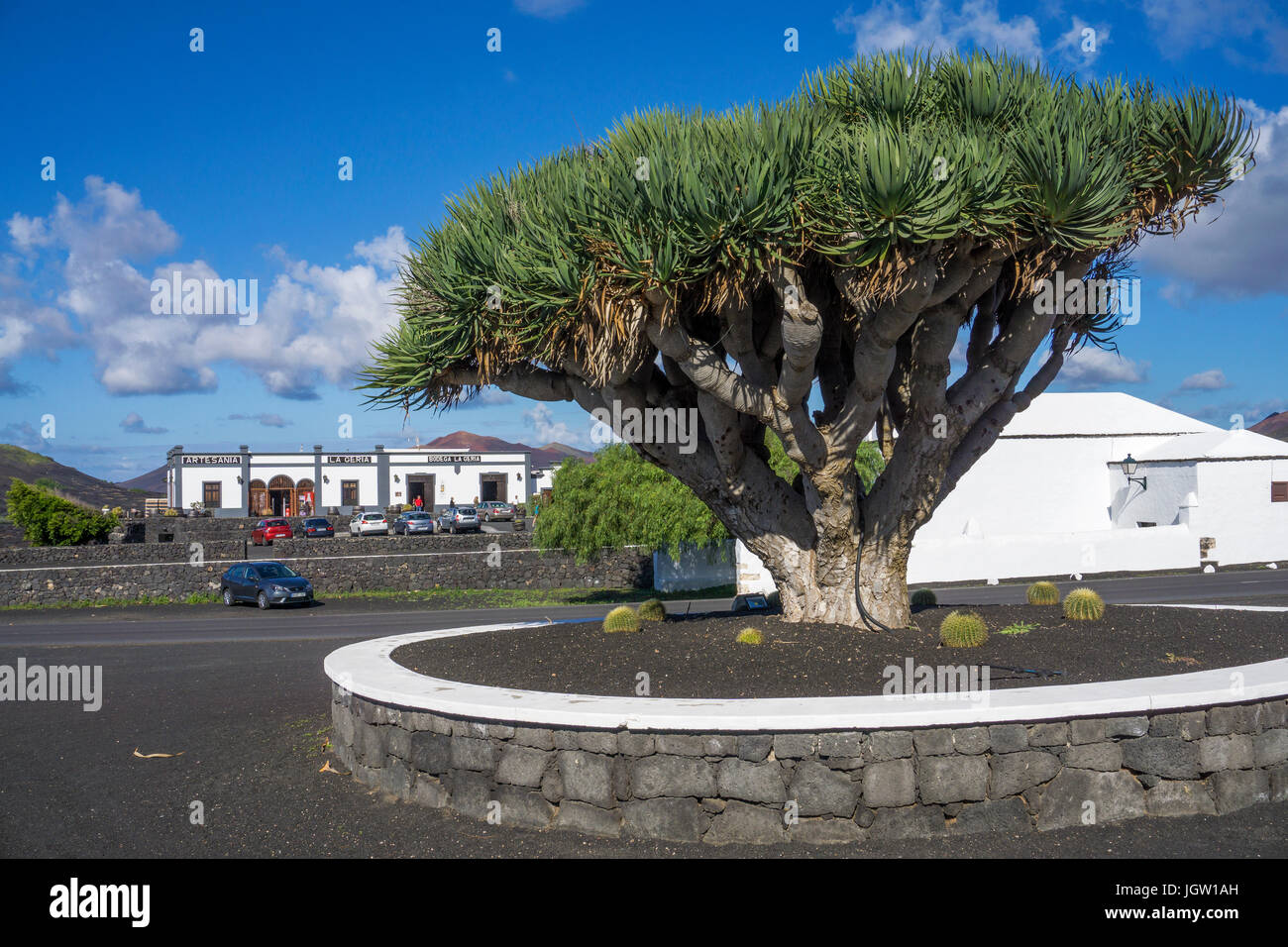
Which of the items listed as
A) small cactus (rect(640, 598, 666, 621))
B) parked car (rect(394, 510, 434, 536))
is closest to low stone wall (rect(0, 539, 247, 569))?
parked car (rect(394, 510, 434, 536))

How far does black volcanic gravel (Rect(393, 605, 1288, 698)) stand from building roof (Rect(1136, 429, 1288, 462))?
26.7 meters

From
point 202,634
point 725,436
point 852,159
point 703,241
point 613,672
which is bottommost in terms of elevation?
point 202,634

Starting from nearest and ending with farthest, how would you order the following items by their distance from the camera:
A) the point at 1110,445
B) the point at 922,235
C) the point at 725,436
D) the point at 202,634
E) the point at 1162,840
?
the point at 1162,840 < the point at 922,235 < the point at 725,436 < the point at 202,634 < the point at 1110,445

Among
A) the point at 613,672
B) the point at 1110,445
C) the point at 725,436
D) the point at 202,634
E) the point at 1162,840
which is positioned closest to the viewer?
the point at 1162,840

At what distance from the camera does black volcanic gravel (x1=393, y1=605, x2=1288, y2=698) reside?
23.6ft

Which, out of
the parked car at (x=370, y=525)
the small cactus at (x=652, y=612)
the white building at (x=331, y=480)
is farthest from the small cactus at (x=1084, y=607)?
the white building at (x=331, y=480)

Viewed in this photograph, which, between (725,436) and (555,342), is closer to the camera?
(555,342)

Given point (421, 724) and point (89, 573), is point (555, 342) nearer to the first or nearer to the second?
point (421, 724)

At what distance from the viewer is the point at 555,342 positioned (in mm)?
8141

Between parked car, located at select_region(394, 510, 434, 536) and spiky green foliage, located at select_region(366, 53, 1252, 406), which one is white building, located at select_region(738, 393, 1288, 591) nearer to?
spiky green foliage, located at select_region(366, 53, 1252, 406)

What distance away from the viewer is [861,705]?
19.6 feet

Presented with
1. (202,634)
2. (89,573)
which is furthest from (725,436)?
(89,573)

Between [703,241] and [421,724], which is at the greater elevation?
[703,241]
